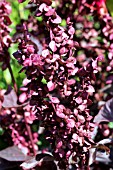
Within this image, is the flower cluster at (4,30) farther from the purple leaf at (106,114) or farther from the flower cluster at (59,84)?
the purple leaf at (106,114)

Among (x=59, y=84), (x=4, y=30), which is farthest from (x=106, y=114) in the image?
(x=4, y=30)

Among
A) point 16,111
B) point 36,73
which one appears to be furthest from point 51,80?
point 16,111

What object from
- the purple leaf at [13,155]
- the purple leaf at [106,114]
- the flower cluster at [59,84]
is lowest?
the purple leaf at [13,155]

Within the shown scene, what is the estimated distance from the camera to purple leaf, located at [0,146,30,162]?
1663 millimetres

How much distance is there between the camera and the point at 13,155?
5.53ft

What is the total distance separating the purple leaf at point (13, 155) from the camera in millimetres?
1663

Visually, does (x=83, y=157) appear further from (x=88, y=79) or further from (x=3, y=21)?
→ (x=3, y=21)

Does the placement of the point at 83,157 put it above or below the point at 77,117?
below

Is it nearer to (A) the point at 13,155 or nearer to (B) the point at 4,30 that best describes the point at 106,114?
(A) the point at 13,155

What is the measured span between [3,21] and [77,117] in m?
0.55

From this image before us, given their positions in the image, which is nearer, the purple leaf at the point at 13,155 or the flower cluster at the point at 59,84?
the flower cluster at the point at 59,84

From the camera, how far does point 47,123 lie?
1411 millimetres

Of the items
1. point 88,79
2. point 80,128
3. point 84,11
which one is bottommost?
point 80,128

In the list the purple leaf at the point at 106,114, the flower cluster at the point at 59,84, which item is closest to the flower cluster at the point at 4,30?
the flower cluster at the point at 59,84
